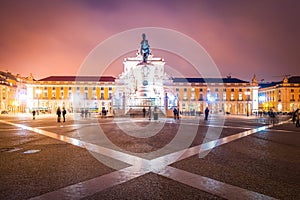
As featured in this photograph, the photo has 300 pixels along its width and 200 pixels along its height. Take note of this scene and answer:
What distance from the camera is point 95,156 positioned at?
27.1 ft

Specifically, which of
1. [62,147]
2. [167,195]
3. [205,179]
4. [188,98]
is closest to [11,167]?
[62,147]

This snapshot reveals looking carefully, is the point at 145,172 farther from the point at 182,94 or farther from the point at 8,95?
the point at 8,95

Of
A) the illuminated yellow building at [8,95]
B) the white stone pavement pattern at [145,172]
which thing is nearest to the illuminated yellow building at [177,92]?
the illuminated yellow building at [8,95]

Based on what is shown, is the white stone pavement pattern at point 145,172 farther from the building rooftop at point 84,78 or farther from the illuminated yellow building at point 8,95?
the building rooftop at point 84,78

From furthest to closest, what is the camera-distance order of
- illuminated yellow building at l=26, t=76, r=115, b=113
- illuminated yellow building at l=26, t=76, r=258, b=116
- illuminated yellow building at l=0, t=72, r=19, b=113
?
illuminated yellow building at l=26, t=76, r=115, b=113 → illuminated yellow building at l=26, t=76, r=258, b=116 → illuminated yellow building at l=0, t=72, r=19, b=113

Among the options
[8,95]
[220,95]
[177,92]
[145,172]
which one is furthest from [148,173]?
[8,95]

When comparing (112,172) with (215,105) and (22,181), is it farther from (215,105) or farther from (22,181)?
(215,105)

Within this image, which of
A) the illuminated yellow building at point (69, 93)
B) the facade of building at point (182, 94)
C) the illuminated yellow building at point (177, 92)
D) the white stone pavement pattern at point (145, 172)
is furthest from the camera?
the illuminated yellow building at point (69, 93)

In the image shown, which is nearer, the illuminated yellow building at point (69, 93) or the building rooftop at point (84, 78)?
the illuminated yellow building at point (69, 93)

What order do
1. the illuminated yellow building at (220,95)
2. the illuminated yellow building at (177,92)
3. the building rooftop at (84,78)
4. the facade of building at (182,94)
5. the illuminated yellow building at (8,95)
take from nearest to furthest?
the illuminated yellow building at (8,95) < the facade of building at (182,94) < the illuminated yellow building at (220,95) < the illuminated yellow building at (177,92) < the building rooftop at (84,78)

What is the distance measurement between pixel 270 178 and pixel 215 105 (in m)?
101

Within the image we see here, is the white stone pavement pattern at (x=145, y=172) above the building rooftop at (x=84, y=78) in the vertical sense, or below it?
below

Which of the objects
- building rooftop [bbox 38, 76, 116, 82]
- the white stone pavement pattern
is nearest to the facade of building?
building rooftop [bbox 38, 76, 116, 82]

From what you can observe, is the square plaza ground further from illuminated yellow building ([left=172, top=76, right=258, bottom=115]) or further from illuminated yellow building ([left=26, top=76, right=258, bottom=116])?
illuminated yellow building ([left=172, top=76, right=258, bottom=115])
